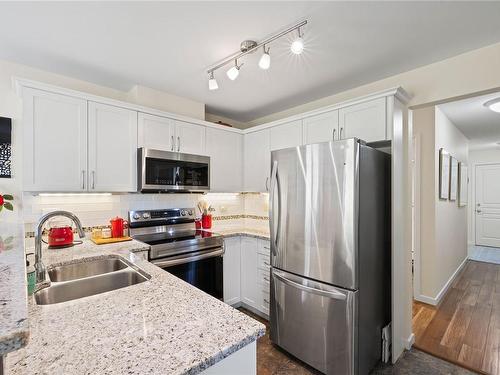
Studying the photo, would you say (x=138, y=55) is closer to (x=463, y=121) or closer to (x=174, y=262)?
(x=174, y=262)

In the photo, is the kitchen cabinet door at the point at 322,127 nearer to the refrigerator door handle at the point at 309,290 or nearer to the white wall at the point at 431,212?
the refrigerator door handle at the point at 309,290

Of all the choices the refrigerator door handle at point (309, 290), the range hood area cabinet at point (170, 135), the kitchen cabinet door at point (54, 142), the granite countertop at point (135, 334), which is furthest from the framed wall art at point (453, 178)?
the kitchen cabinet door at point (54, 142)

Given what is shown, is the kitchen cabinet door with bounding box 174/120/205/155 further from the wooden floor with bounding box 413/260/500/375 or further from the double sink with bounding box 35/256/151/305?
the wooden floor with bounding box 413/260/500/375

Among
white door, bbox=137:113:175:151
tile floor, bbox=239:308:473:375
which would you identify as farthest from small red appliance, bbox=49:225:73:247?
tile floor, bbox=239:308:473:375

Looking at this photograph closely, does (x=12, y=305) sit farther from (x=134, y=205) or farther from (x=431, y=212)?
(x=431, y=212)

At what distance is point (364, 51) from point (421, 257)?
264 centimetres

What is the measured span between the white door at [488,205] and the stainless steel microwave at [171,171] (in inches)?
279

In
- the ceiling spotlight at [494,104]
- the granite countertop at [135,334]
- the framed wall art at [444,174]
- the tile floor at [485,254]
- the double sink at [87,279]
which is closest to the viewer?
the granite countertop at [135,334]

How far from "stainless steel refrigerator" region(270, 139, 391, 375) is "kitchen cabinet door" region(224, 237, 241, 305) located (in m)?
0.76

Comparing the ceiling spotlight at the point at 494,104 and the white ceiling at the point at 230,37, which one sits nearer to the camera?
the white ceiling at the point at 230,37

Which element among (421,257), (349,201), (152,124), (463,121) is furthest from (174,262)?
(463,121)

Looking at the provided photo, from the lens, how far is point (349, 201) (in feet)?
5.83

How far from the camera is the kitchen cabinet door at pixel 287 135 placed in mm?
2730

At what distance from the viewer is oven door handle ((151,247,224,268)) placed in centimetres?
224
